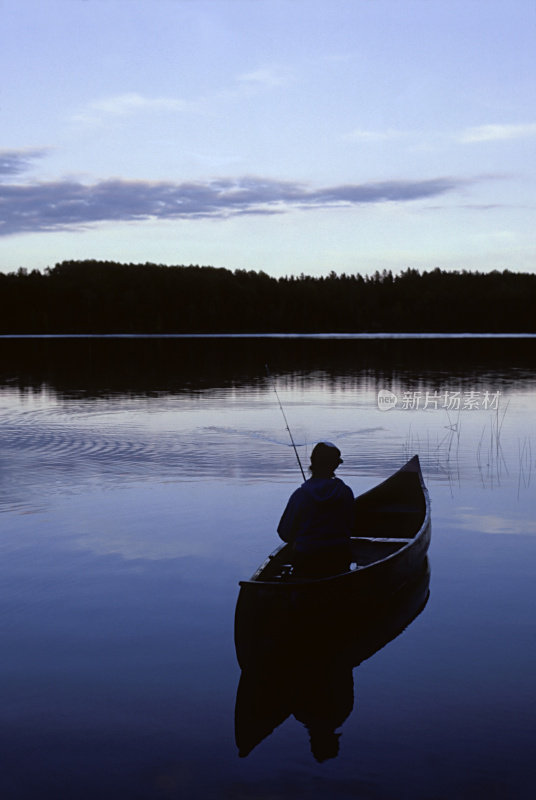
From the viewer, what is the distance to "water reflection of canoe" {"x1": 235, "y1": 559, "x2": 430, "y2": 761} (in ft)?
25.4

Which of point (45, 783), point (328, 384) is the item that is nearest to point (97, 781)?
point (45, 783)

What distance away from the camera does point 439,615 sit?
1069cm

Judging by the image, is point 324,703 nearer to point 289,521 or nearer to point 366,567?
point 366,567

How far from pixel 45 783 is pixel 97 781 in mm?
412

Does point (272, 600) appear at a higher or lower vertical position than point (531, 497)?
higher

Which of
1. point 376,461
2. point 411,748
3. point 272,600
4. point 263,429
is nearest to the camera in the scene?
point 411,748

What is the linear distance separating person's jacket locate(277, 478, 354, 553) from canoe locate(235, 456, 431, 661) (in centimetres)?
42

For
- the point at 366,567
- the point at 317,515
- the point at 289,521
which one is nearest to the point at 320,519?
the point at 317,515

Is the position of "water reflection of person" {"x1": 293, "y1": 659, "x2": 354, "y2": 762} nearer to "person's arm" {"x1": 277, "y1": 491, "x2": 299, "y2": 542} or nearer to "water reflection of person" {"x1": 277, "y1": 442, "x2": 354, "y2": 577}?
"water reflection of person" {"x1": 277, "y1": 442, "x2": 354, "y2": 577}

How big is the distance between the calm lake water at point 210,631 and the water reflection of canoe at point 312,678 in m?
0.10

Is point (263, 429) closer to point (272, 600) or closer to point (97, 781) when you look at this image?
point (272, 600)

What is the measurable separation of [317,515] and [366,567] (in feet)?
2.95

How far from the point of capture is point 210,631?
10.0 meters

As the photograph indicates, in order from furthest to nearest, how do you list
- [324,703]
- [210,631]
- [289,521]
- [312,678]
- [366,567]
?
[210,631], [366,567], [289,521], [312,678], [324,703]
